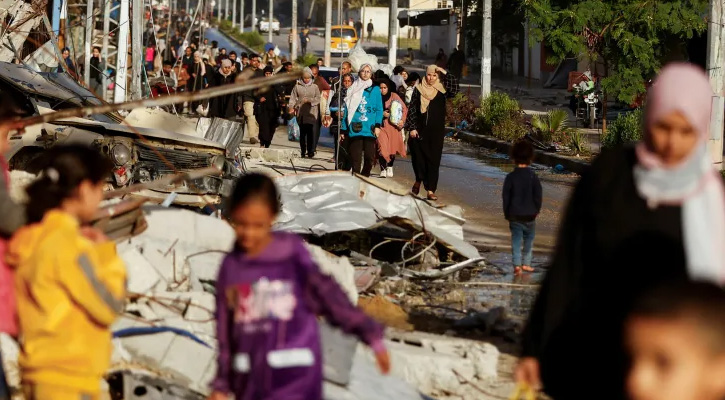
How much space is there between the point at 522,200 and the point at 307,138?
11435 millimetres

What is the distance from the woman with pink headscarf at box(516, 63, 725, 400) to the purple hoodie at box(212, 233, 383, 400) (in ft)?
2.17

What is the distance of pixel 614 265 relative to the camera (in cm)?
332

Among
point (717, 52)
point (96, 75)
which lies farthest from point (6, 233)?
point (96, 75)

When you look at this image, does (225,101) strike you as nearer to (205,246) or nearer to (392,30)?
(392,30)

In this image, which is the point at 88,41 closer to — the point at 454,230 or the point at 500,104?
the point at 500,104

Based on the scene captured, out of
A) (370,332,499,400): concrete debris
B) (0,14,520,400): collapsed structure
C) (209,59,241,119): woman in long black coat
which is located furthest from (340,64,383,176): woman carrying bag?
(209,59,241,119): woman in long black coat

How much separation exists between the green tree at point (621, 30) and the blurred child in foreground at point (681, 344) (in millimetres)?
22570

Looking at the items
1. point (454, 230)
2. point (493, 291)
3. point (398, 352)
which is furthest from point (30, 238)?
point (454, 230)

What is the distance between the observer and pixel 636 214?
157 inches

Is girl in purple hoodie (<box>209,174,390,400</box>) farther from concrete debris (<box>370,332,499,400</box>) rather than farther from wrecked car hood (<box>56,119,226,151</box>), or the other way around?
wrecked car hood (<box>56,119,226,151</box>)

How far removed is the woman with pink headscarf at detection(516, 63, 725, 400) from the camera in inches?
150

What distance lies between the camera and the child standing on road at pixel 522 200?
35.8 ft

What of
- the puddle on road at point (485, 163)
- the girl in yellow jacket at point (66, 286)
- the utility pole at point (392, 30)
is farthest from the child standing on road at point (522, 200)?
the utility pole at point (392, 30)

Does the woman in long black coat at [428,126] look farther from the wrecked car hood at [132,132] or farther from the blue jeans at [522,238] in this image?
the blue jeans at [522,238]
